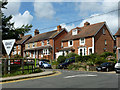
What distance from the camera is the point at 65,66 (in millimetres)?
29625

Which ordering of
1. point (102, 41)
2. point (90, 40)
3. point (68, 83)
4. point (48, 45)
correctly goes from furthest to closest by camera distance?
point (48, 45), point (102, 41), point (90, 40), point (68, 83)

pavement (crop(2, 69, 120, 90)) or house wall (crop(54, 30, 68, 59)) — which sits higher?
house wall (crop(54, 30, 68, 59))

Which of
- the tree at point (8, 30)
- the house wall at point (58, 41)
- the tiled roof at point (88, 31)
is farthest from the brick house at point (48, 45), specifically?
the tree at point (8, 30)

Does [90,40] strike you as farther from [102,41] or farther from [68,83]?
[68,83]

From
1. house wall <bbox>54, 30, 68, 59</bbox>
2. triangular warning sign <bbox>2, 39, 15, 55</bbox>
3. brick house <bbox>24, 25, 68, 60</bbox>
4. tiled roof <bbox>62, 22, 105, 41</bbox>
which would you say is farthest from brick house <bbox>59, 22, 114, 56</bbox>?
triangular warning sign <bbox>2, 39, 15, 55</bbox>

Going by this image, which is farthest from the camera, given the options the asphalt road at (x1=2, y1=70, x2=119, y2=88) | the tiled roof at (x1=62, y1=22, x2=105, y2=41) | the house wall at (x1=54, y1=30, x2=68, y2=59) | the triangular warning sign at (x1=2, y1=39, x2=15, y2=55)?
the house wall at (x1=54, y1=30, x2=68, y2=59)

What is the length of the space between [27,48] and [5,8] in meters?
32.8

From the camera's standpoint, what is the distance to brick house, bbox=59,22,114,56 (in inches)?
1454

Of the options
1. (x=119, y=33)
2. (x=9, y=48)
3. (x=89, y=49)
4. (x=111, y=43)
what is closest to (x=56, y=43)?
(x=89, y=49)

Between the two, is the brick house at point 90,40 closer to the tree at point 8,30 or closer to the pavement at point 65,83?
the tree at point 8,30

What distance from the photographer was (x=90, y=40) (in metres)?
37.0

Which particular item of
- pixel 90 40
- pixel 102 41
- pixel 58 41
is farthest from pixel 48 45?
pixel 102 41

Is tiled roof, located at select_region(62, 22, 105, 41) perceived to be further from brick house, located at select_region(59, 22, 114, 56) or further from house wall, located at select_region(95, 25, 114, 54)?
house wall, located at select_region(95, 25, 114, 54)

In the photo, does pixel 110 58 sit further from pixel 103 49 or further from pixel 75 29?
pixel 75 29
